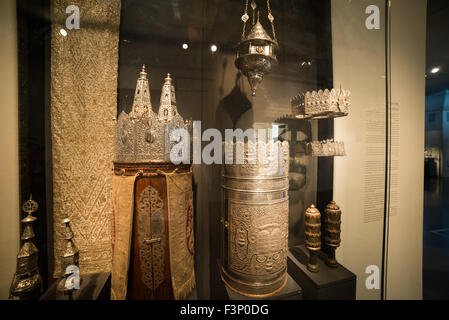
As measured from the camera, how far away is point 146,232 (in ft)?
3.15

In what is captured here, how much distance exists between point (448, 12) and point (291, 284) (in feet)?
7.42

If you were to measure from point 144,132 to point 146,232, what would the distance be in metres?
0.60

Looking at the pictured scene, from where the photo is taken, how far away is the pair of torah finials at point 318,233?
126 cm

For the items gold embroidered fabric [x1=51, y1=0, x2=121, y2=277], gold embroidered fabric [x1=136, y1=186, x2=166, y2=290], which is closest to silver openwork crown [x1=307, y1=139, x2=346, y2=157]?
gold embroidered fabric [x1=136, y1=186, x2=166, y2=290]

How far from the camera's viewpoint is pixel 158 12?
1.37 meters

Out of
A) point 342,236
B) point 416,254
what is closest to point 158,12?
point 342,236

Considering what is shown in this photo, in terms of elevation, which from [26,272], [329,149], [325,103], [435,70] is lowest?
[26,272]

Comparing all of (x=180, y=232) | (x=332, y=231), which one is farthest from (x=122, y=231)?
(x=332, y=231)

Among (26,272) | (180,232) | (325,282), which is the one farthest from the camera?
(325,282)

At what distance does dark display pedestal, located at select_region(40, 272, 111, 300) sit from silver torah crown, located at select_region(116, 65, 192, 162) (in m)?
0.90

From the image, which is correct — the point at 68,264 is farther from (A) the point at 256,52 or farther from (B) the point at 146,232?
(A) the point at 256,52
